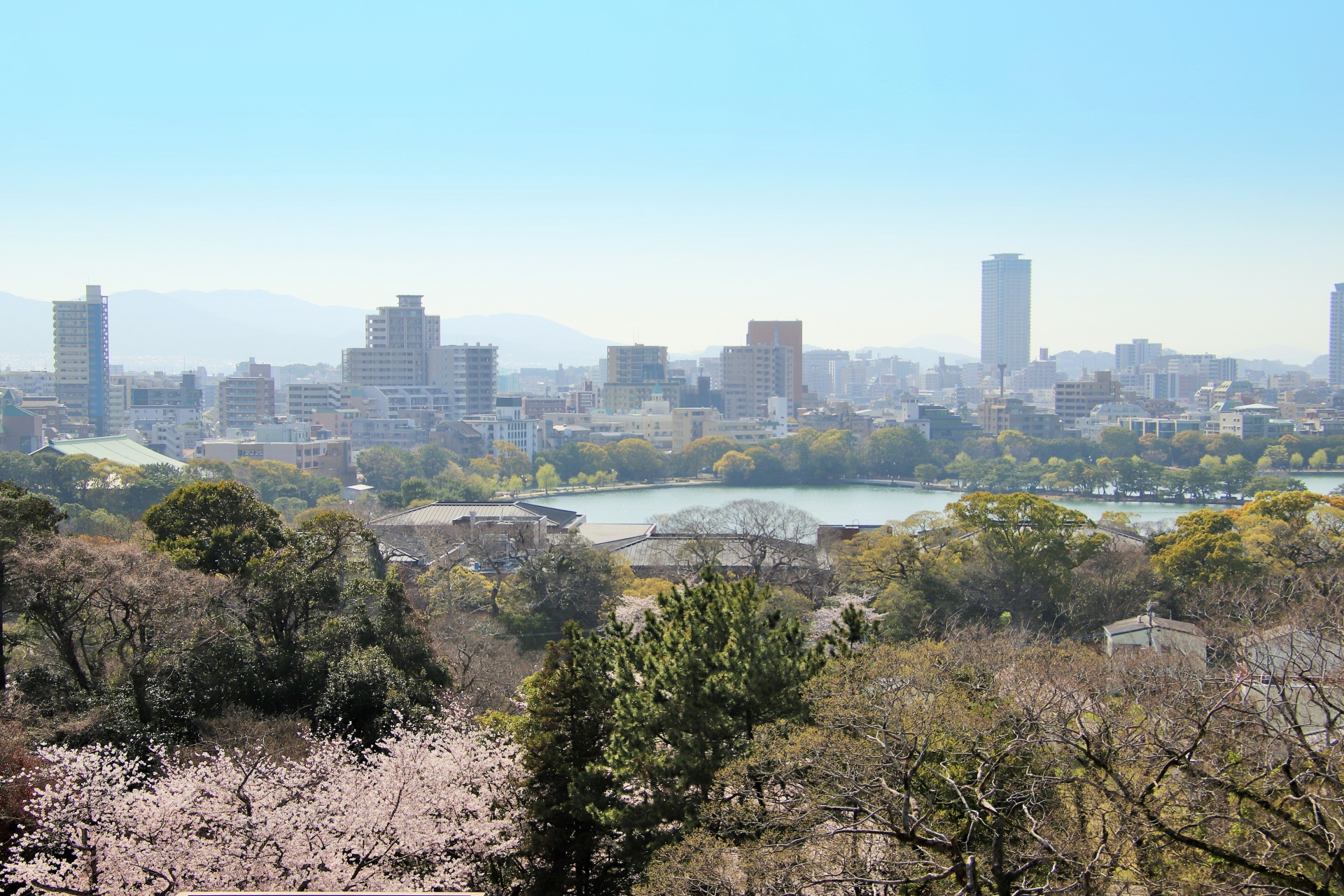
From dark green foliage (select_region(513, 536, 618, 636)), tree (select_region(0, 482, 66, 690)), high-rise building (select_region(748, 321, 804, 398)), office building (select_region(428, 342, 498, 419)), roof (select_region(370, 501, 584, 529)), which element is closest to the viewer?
tree (select_region(0, 482, 66, 690))

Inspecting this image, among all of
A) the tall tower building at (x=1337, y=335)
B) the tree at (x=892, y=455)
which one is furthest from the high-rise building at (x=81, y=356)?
the tall tower building at (x=1337, y=335)

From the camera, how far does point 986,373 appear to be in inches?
4016

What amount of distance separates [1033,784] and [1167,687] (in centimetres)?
181

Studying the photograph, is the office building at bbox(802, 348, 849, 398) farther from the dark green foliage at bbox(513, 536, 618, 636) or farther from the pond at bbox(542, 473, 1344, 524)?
the dark green foliage at bbox(513, 536, 618, 636)

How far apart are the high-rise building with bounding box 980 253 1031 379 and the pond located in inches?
3133

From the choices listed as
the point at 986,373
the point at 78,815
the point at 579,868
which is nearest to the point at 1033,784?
the point at 579,868

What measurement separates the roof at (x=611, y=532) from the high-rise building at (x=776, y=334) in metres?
45.7

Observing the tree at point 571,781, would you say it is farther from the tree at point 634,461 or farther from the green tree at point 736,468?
the green tree at point 736,468

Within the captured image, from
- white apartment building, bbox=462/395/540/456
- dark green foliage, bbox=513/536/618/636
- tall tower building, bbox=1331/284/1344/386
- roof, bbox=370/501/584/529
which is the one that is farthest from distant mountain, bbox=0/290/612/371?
dark green foliage, bbox=513/536/618/636

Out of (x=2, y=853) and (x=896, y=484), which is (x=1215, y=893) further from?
(x=896, y=484)

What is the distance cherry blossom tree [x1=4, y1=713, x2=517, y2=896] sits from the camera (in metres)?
4.41

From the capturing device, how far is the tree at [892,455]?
3712 centimetres

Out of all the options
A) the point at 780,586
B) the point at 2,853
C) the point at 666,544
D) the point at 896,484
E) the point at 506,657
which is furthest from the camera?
the point at 896,484

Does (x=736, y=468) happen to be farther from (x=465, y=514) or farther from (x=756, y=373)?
(x=756, y=373)
